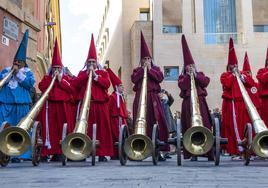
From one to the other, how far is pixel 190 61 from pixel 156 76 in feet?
2.06

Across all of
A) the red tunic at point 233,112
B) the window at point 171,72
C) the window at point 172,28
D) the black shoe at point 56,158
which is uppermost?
the window at point 172,28

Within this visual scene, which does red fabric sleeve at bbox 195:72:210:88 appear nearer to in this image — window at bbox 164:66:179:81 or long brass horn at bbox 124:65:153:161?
long brass horn at bbox 124:65:153:161

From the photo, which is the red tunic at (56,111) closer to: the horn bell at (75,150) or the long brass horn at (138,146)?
the horn bell at (75,150)

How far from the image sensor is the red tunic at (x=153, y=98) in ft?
28.8

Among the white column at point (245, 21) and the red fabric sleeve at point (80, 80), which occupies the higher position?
the white column at point (245, 21)

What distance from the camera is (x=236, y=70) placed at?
9094 millimetres

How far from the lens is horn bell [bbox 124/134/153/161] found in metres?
6.70

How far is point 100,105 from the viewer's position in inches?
358

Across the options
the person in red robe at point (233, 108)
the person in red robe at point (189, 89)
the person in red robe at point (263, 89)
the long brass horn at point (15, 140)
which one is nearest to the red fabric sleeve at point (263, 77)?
the person in red robe at point (263, 89)

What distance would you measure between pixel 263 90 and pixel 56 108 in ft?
12.0

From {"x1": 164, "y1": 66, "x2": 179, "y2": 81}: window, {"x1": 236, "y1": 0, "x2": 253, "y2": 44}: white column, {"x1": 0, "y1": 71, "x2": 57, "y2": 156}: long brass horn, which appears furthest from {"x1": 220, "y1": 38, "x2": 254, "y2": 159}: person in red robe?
{"x1": 236, "y1": 0, "x2": 253, "y2": 44}: white column

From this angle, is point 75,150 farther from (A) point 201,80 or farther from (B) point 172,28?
(B) point 172,28

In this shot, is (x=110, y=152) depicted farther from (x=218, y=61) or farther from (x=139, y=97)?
(x=218, y=61)

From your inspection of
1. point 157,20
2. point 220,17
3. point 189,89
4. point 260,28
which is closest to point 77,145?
point 189,89
